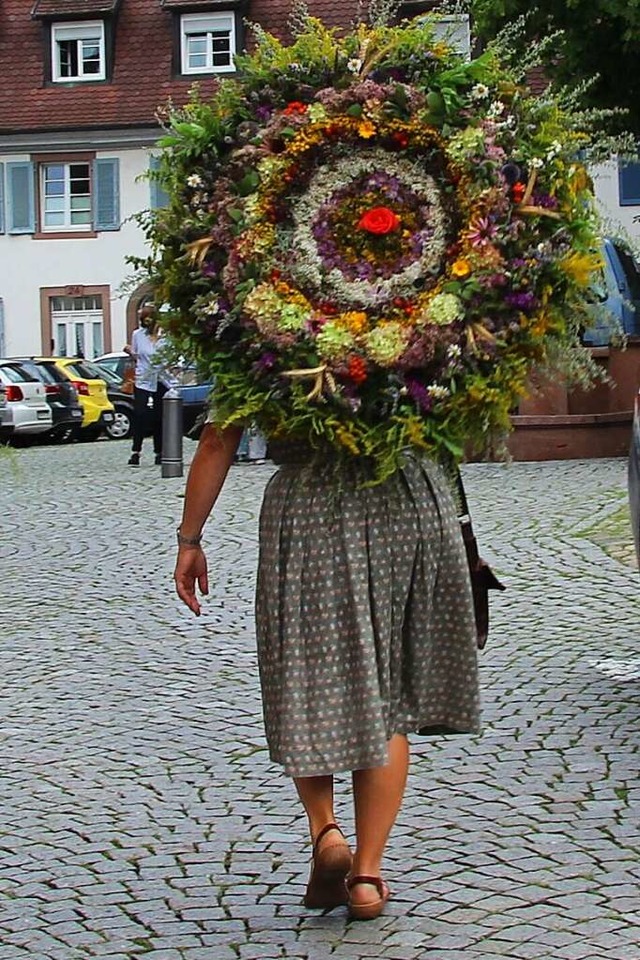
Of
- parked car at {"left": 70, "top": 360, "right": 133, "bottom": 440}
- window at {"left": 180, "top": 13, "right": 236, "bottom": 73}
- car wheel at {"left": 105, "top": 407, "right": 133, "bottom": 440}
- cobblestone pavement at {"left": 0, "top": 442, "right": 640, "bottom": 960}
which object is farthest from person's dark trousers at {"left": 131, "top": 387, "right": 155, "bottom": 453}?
window at {"left": 180, "top": 13, "right": 236, "bottom": 73}

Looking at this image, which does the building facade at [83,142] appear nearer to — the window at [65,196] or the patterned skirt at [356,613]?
the window at [65,196]

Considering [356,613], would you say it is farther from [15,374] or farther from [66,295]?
[66,295]

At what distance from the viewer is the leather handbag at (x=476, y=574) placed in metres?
4.68

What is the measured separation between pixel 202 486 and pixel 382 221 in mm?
785

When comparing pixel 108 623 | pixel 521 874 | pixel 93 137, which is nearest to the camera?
pixel 521 874

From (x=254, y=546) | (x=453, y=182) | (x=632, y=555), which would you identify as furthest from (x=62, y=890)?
(x=254, y=546)

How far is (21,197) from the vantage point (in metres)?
44.1

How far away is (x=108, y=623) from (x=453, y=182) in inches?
208

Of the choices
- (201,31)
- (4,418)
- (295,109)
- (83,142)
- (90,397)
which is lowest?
(4,418)

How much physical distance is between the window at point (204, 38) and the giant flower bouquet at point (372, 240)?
40.8 m

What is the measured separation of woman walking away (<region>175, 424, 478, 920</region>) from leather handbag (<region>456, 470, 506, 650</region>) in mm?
148

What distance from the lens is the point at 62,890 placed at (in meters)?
4.83

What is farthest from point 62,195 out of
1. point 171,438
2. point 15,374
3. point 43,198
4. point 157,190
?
point 157,190

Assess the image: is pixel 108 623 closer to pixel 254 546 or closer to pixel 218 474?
pixel 254 546
